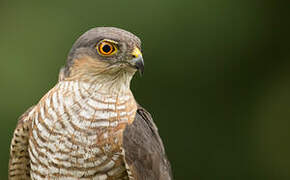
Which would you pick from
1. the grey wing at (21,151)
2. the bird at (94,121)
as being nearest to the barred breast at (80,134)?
the bird at (94,121)

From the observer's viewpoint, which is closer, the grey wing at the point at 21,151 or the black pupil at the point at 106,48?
the black pupil at the point at 106,48

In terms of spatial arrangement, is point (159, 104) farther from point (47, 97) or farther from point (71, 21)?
point (47, 97)

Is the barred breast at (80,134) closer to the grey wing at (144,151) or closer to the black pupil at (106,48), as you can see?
the grey wing at (144,151)

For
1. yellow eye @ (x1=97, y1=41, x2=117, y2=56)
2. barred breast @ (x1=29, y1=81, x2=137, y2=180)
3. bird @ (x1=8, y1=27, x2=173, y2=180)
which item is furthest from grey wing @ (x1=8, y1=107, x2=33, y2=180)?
yellow eye @ (x1=97, y1=41, x2=117, y2=56)

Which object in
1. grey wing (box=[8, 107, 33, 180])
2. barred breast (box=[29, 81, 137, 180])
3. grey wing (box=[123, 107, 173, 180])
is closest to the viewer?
barred breast (box=[29, 81, 137, 180])

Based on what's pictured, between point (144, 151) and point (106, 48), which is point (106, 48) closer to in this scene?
point (106, 48)

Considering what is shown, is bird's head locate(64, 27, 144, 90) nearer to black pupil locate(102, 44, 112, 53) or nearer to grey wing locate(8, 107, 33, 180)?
black pupil locate(102, 44, 112, 53)

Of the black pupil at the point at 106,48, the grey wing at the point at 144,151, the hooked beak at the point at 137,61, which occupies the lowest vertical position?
the grey wing at the point at 144,151

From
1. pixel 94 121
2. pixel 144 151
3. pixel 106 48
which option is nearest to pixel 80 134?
pixel 94 121
